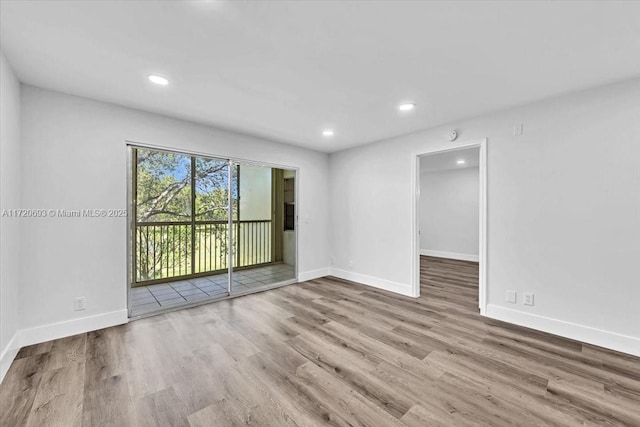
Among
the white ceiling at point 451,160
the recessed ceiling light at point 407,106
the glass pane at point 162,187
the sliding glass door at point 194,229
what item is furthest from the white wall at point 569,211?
the glass pane at point 162,187

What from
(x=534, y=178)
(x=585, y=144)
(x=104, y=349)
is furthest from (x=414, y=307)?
(x=104, y=349)

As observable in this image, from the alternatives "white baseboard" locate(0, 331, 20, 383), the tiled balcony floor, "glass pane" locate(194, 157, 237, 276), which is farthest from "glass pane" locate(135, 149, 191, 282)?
"white baseboard" locate(0, 331, 20, 383)

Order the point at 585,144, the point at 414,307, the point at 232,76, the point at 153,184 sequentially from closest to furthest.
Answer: the point at 232,76, the point at 585,144, the point at 414,307, the point at 153,184

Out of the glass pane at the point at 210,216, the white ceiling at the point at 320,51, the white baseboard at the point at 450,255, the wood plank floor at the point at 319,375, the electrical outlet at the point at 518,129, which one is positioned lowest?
the wood plank floor at the point at 319,375

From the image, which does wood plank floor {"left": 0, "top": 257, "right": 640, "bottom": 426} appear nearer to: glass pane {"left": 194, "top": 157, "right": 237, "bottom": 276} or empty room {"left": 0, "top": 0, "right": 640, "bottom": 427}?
empty room {"left": 0, "top": 0, "right": 640, "bottom": 427}

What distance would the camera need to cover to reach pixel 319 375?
2037mm

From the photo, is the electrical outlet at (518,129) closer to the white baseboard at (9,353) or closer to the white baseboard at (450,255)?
the white baseboard at (450,255)

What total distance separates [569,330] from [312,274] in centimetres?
348

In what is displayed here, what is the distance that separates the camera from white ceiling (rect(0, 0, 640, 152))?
159 cm

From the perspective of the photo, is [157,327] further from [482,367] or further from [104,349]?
[482,367]

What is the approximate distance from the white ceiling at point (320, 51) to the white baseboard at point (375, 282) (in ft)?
8.31

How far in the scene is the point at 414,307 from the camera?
3506 mm

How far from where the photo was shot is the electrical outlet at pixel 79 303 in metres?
2.71

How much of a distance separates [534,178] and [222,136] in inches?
152
